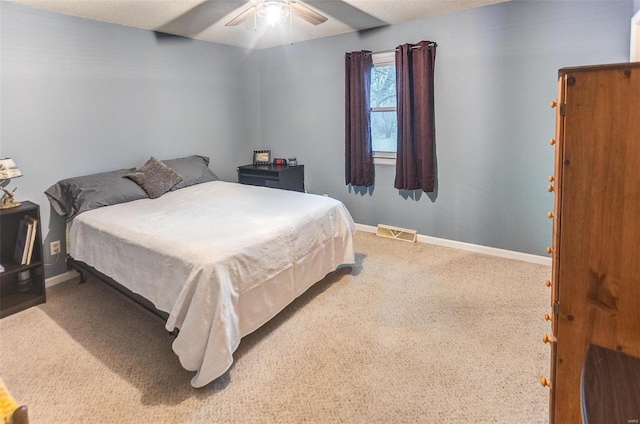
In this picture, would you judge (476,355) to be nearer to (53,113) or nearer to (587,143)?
(587,143)

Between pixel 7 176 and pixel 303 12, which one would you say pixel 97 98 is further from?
pixel 303 12

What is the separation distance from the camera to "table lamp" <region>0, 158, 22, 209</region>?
267 centimetres

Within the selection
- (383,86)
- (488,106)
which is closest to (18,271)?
(383,86)

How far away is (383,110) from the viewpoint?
13.8 feet

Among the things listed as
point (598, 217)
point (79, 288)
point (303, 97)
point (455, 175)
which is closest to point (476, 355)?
point (598, 217)

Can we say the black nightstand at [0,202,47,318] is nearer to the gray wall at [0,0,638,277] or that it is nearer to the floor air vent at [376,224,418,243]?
the gray wall at [0,0,638,277]

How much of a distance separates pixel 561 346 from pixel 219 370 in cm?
153

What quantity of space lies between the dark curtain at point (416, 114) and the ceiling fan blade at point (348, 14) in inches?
15.8

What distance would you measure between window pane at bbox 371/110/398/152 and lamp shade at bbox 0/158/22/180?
326 cm

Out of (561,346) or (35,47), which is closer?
(561,346)

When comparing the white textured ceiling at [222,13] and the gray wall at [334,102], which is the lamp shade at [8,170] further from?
the white textured ceiling at [222,13]

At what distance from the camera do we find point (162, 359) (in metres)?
2.19

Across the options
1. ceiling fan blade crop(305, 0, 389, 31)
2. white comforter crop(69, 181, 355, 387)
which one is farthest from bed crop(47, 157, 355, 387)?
ceiling fan blade crop(305, 0, 389, 31)

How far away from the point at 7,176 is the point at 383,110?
341 centimetres
